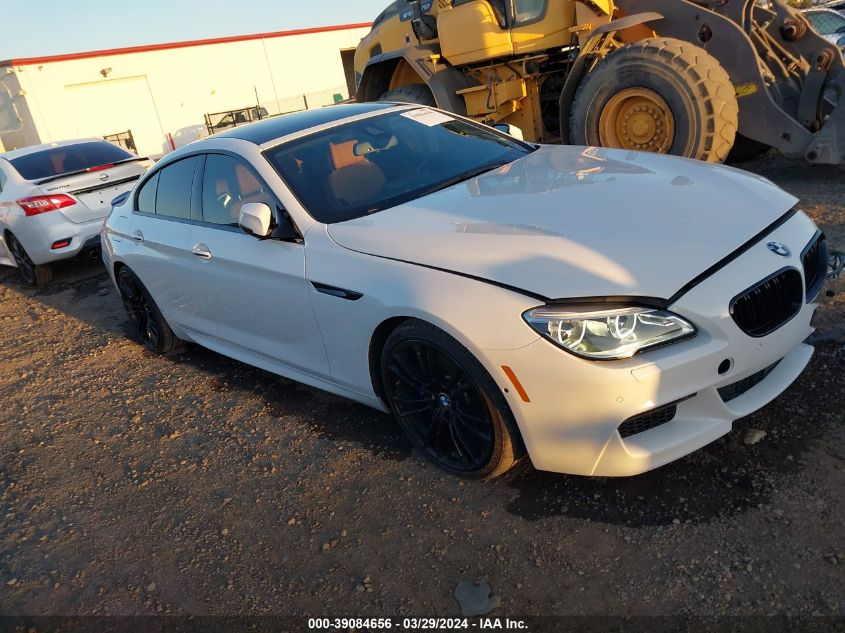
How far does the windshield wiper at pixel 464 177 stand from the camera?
3.45 metres

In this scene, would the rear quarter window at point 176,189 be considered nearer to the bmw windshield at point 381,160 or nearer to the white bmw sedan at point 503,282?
the white bmw sedan at point 503,282

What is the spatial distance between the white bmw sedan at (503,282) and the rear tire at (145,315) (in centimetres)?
98

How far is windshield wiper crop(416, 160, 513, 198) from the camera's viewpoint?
345 centimetres

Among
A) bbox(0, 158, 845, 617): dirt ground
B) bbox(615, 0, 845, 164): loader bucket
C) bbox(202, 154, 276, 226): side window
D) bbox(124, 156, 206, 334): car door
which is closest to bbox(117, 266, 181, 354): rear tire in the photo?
bbox(124, 156, 206, 334): car door

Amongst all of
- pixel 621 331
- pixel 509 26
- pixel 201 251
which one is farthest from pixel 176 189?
pixel 509 26

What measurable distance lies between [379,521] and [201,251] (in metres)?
1.95

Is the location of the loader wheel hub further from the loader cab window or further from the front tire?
the front tire

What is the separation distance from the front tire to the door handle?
1462 millimetres

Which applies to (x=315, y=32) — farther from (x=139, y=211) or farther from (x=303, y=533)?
(x=303, y=533)

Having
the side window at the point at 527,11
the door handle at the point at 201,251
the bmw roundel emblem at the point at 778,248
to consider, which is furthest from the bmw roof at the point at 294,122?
the side window at the point at 527,11

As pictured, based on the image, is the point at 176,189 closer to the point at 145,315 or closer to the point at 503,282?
the point at 145,315

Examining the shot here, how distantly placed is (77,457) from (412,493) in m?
2.16

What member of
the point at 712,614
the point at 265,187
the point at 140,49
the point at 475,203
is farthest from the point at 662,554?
the point at 140,49

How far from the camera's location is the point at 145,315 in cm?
515
